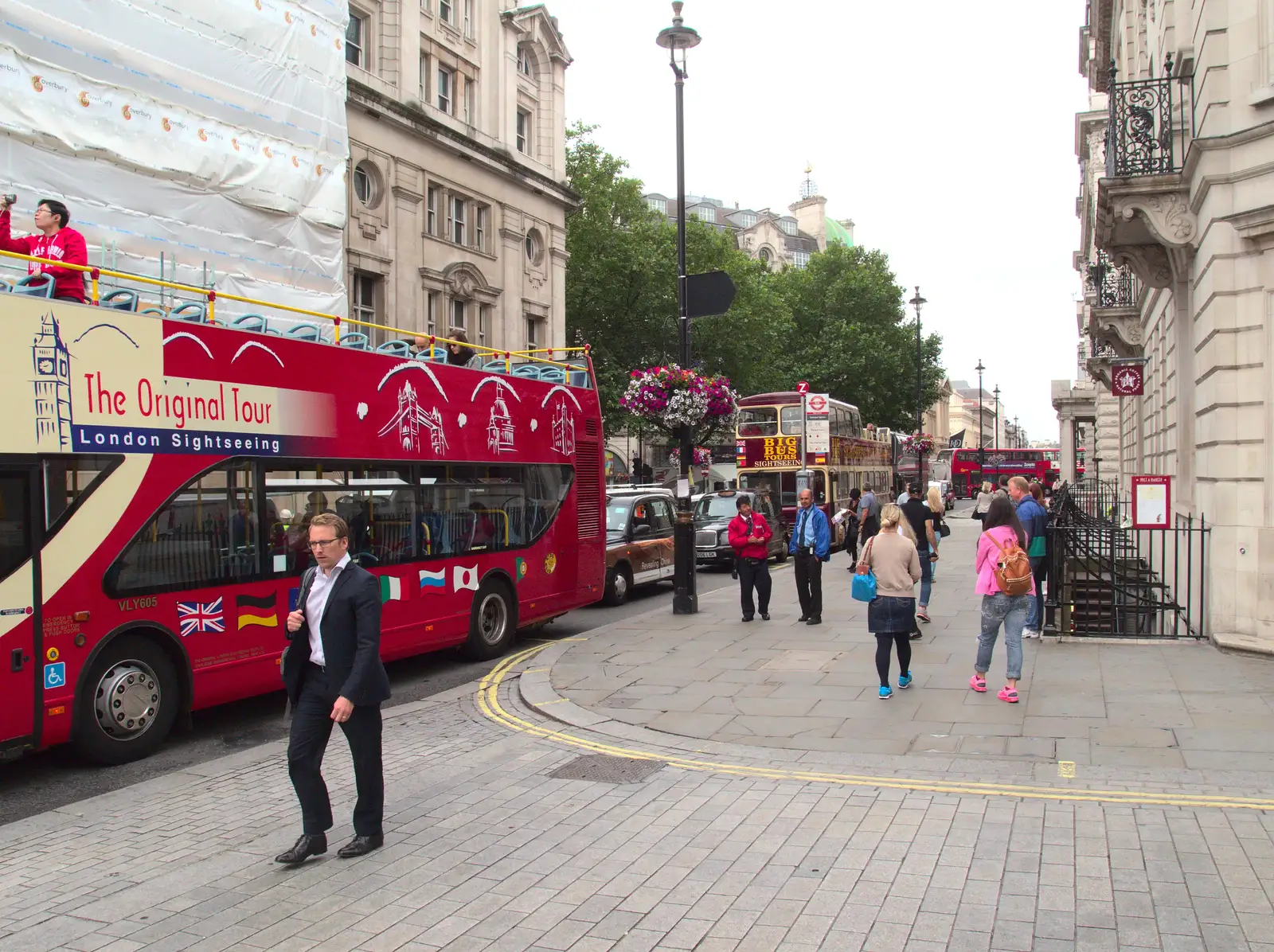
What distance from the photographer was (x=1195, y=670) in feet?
30.7

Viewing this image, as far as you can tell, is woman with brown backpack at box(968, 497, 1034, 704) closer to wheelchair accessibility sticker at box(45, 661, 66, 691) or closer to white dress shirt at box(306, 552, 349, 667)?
white dress shirt at box(306, 552, 349, 667)

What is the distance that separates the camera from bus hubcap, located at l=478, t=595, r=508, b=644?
12.0 metres

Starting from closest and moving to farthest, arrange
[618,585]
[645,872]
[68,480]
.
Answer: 1. [645,872]
2. [68,480]
3. [618,585]

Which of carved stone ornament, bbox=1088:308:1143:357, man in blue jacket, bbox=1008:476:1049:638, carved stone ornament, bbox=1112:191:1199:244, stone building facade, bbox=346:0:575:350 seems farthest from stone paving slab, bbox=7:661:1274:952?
stone building facade, bbox=346:0:575:350

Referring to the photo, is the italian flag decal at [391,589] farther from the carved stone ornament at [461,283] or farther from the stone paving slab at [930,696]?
the carved stone ornament at [461,283]

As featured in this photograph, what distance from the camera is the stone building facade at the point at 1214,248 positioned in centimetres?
1006

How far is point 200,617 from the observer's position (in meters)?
8.07

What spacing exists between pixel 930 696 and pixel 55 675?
669cm

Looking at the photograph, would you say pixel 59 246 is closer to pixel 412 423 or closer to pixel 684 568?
pixel 412 423

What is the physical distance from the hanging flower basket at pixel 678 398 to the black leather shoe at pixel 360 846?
450 inches

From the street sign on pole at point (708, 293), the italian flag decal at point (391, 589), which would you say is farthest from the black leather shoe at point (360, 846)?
the street sign on pole at point (708, 293)

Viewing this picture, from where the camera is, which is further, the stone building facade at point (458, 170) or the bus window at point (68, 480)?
the stone building facade at point (458, 170)

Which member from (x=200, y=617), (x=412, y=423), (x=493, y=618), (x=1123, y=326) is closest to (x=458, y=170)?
(x=1123, y=326)

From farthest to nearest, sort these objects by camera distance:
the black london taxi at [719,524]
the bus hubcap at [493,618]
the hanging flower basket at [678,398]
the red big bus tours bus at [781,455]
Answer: the red big bus tours bus at [781,455], the black london taxi at [719,524], the hanging flower basket at [678,398], the bus hubcap at [493,618]
